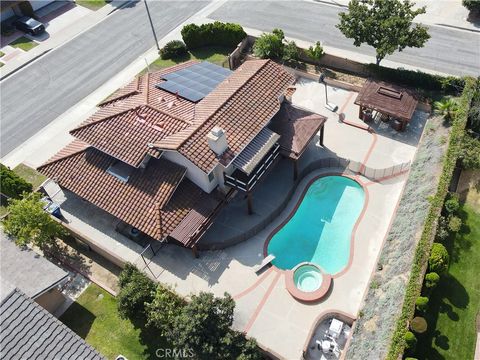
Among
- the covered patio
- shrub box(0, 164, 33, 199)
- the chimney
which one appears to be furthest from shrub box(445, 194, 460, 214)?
shrub box(0, 164, 33, 199)

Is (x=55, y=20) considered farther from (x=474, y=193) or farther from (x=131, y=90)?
(x=474, y=193)

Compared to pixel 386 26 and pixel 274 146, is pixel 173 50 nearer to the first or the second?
pixel 274 146

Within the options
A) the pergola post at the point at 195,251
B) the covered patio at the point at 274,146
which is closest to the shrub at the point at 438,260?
the covered patio at the point at 274,146

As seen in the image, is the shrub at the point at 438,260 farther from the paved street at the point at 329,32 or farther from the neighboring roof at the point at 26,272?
the neighboring roof at the point at 26,272

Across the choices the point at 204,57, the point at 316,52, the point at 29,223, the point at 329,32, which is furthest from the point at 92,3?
the point at 29,223

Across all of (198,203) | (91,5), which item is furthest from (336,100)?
(91,5)

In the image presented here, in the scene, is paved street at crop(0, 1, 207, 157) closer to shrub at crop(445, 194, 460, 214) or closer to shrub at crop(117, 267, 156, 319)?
shrub at crop(117, 267, 156, 319)
